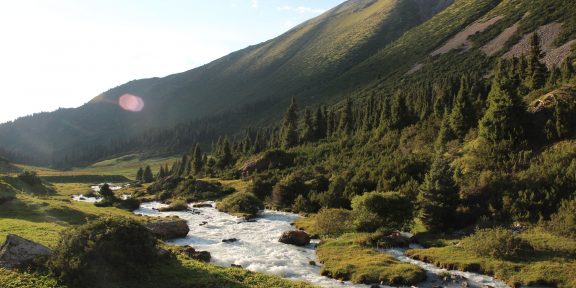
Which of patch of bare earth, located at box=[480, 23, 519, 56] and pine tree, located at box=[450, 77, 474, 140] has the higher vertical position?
patch of bare earth, located at box=[480, 23, 519, 56]

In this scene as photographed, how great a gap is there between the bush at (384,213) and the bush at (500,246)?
1161cm

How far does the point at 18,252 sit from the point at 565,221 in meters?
43.2

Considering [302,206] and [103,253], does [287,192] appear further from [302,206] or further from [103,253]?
[103,253]

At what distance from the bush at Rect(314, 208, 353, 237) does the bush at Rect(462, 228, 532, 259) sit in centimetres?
1531

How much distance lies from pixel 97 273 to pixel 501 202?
130 feet

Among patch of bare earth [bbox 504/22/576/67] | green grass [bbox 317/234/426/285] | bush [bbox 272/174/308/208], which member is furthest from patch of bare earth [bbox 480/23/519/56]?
green grass [bbox 317/234/426/285]

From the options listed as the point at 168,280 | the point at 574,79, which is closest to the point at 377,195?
the point at 168,280

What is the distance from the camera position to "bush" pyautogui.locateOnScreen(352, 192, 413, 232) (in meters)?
47.8

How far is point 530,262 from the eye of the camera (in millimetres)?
32812

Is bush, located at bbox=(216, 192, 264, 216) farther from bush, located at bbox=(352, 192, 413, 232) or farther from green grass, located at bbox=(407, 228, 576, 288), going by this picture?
green grass, located at bbox=(407, 228, 576, 288)

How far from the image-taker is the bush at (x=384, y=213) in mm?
47812

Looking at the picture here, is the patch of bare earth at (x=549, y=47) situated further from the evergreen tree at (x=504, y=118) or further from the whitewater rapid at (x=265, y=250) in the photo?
the whitewater rapid at (x=265, y=250)

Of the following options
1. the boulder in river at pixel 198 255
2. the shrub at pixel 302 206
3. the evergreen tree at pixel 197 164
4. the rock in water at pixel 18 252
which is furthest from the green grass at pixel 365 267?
the evergreen tree at pixel 197 164

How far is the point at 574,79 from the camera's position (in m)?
62.8
